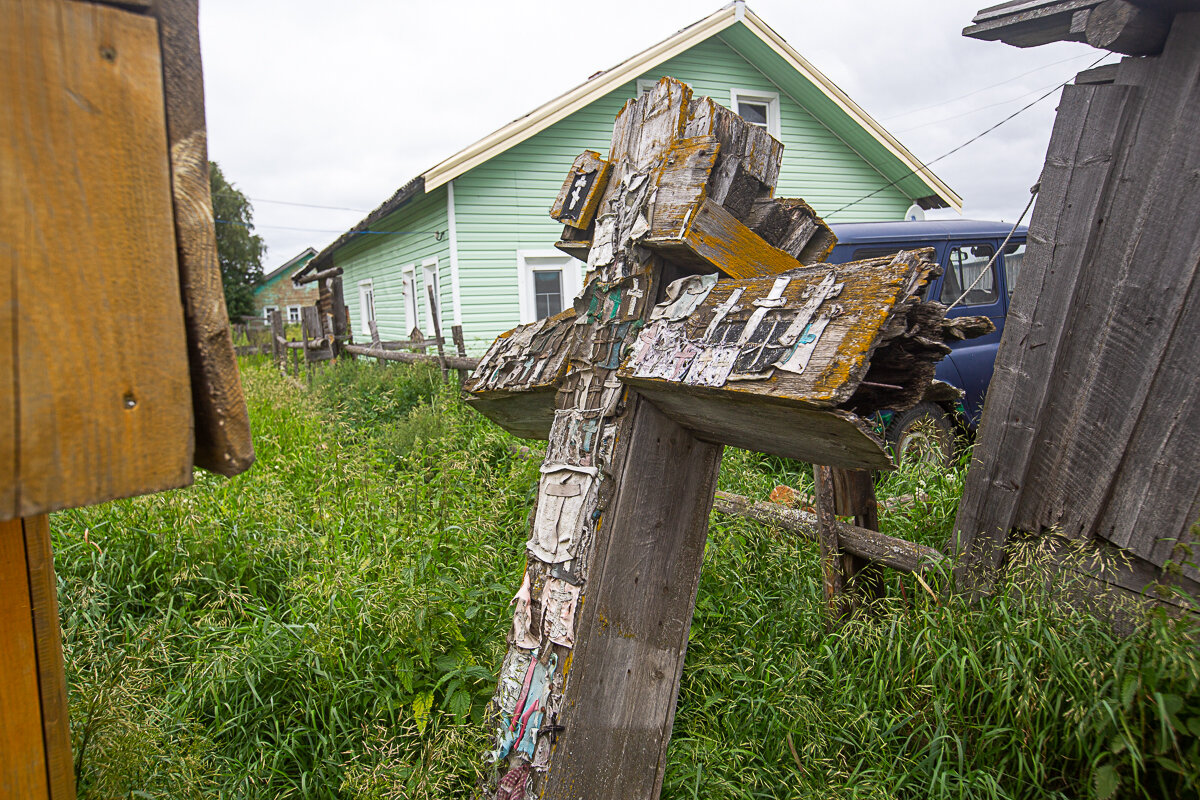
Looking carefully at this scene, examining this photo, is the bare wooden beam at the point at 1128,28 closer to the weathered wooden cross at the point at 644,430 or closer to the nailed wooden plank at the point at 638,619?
the weathered wooden cross at the point at 644,430

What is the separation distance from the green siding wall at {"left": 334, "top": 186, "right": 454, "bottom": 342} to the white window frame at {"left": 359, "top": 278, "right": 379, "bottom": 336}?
0.34 feet

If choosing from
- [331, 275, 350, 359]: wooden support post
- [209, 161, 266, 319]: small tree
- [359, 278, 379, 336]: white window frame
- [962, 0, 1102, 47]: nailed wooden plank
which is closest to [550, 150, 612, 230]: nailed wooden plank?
[962, 0, 1102, 47]: nailed wooden plank

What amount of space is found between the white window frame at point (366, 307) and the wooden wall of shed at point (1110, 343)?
634 inches

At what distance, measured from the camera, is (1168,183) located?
7.14 ft

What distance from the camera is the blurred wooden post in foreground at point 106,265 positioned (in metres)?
0.54

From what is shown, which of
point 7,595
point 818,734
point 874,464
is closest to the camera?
point 7,595

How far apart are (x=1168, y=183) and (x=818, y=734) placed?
2059mm

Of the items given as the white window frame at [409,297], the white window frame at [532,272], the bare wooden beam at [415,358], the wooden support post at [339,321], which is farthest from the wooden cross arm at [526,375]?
the white window frame at [409,297]

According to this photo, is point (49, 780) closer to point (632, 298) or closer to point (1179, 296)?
point (632, 298)

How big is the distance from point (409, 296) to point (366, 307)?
186 inches

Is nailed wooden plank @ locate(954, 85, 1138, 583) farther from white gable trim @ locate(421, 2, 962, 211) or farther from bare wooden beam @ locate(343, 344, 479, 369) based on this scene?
white gable trim @ locate(421, 2, 962, 211)

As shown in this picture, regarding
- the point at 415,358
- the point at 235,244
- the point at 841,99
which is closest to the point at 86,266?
the point at 415,358

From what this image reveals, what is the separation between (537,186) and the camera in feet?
37.4

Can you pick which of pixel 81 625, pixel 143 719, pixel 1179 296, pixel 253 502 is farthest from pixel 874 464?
pixel 253 502
